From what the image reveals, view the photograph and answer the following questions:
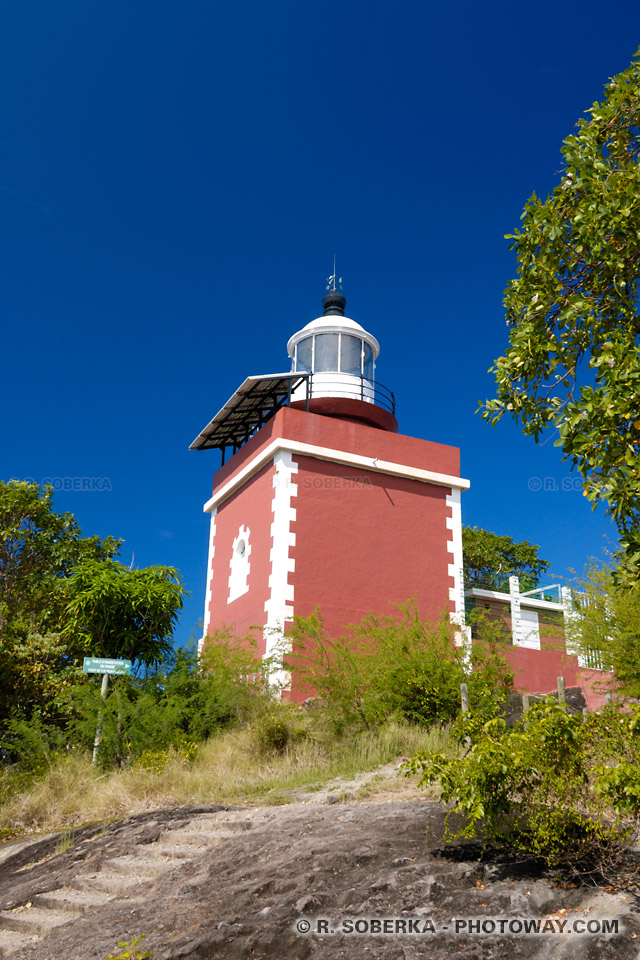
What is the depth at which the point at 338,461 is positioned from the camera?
16328mm

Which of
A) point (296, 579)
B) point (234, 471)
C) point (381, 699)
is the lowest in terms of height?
point (381, 699)

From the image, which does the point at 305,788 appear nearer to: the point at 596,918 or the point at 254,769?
the point at 254,769

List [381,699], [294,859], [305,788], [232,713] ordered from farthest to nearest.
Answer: [232,713] < [381,699] < [305,788] < [294,859]

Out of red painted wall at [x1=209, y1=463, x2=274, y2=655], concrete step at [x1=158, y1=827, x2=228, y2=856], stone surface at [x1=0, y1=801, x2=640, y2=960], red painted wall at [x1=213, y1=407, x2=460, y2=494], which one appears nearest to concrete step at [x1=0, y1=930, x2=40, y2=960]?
stone surface at [x1=0, y1=801, x2=640, y2=960]

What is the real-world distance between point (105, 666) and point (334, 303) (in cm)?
1177

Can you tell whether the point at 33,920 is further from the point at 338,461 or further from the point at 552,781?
the point at 338,461

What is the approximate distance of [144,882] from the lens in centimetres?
641

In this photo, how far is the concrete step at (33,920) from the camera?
235 inches

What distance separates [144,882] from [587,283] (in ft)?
20.0

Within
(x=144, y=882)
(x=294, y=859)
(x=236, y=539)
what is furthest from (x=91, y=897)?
(x=236, y=539)

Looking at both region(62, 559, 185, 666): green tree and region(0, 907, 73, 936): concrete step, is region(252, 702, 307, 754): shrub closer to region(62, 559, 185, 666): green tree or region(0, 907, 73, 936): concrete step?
region(62, 559, 185, 666): green tree

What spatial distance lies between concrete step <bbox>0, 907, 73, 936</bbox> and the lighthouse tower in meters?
7.40

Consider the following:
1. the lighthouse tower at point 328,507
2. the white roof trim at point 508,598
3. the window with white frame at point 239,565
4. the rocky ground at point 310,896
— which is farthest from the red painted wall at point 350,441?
the rocky ground at point 310,896

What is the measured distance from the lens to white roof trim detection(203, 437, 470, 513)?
15.9 m
